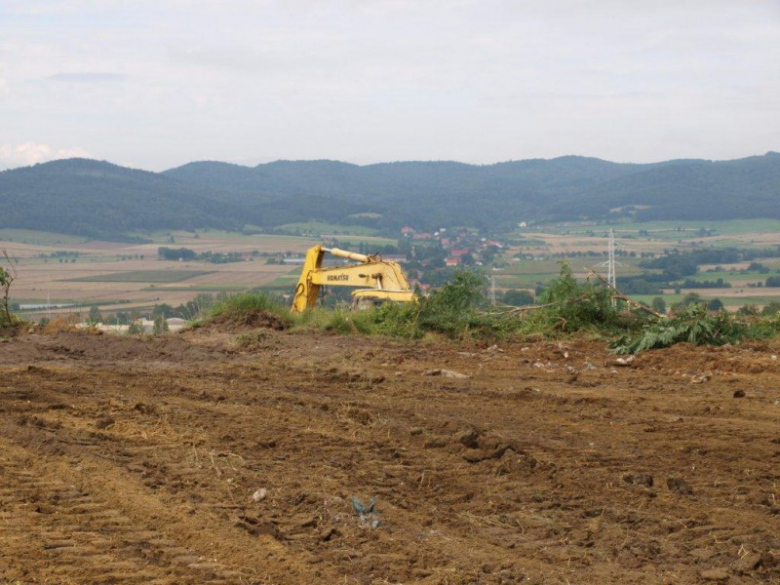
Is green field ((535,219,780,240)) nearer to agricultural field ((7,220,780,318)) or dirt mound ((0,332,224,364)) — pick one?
agricultural field ((7,220,780,318))

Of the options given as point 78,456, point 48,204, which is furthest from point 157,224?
point 78,456

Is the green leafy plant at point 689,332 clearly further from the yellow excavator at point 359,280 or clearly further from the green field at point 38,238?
the green field at point 38,238

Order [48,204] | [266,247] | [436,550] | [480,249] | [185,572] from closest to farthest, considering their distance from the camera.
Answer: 1. [185,572]
2. [436,550]
3. [480,249]
4. [266,247]
5. [48,204]

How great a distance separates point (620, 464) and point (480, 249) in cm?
4780

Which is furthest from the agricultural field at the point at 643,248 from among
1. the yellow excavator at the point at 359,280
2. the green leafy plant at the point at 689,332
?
the green leafy plant at the point at 689,332

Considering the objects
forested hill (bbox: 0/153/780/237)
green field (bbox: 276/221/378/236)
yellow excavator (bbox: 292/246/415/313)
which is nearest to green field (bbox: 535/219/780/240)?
forested hill (bbox: 0/153/780/237)

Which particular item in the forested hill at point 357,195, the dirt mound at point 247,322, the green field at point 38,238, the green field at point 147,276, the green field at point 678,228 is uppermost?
the forested hill at point 357,195

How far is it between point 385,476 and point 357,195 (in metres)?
96.0

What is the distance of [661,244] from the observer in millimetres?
62344

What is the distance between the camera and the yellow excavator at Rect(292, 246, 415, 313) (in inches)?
669

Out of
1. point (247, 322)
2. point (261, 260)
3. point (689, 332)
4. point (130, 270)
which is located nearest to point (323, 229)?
point (261, 260)

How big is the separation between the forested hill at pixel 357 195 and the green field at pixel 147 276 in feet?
67.4

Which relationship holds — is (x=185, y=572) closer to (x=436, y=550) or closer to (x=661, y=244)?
(x=436, y=550)

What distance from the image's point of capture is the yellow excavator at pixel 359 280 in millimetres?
16984
